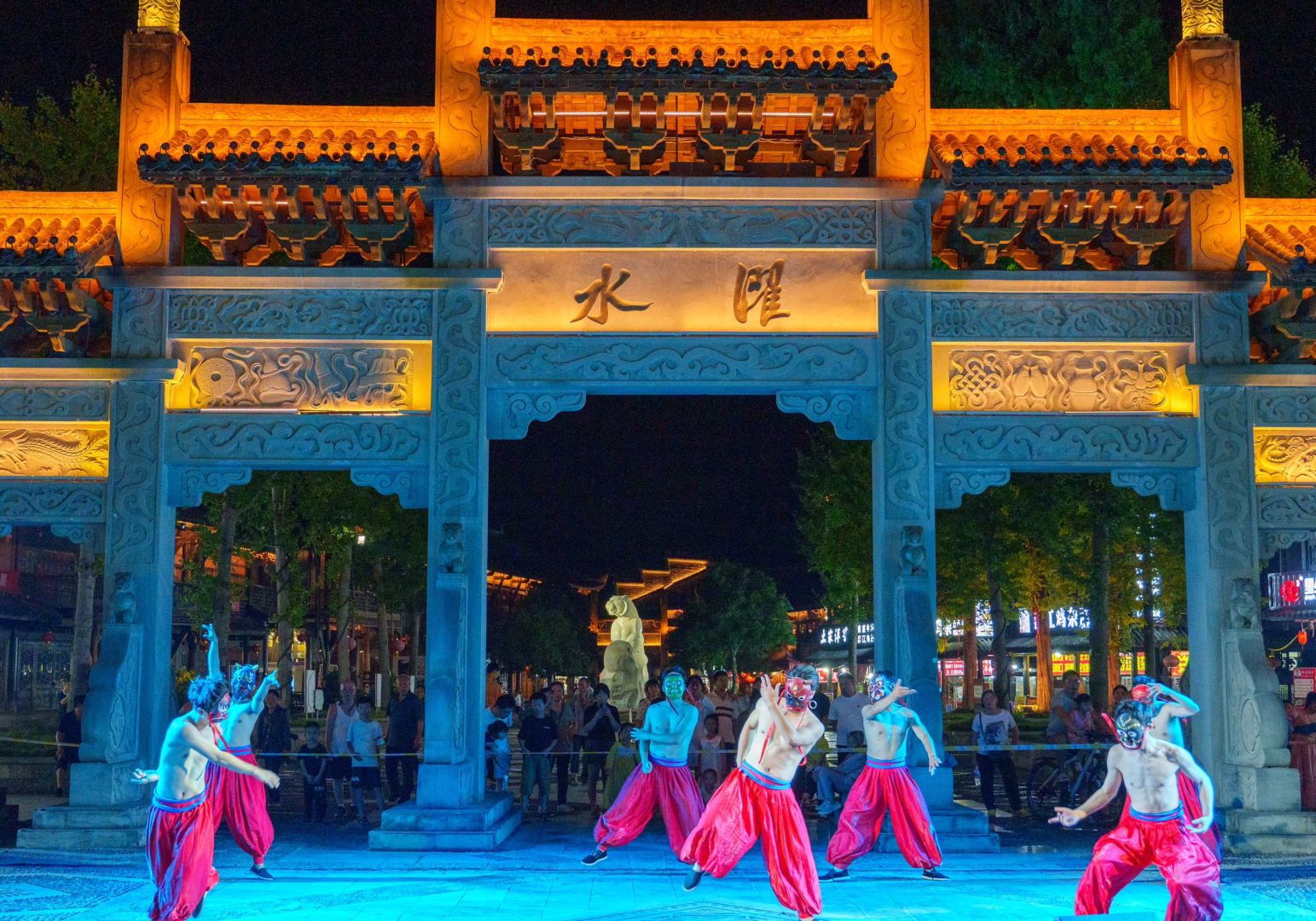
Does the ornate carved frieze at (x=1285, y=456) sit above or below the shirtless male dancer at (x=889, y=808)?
above

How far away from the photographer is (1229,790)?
497 inches

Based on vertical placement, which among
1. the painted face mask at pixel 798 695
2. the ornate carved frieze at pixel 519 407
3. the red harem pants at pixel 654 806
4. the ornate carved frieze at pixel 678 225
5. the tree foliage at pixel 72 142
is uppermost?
the tree foliage at pixel 72 142

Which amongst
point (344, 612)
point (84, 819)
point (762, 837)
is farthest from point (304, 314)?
point (344, 612)

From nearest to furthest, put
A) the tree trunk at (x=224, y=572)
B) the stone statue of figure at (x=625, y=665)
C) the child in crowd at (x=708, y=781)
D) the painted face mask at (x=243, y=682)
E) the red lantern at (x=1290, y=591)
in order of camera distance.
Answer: the painted face mask at (x=243, y=682) < the child in crowd at (x=708, y=781) < the tree trunk at (x=224, y=572) < the stone statue of figure at (x=625, y=665) < the red lantern at (x=1290, y=591)

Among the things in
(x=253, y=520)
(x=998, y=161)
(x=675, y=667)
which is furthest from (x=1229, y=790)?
(x=253, y=520)

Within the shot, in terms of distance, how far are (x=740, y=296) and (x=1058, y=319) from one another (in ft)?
10.3

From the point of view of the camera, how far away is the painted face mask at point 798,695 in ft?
30.5

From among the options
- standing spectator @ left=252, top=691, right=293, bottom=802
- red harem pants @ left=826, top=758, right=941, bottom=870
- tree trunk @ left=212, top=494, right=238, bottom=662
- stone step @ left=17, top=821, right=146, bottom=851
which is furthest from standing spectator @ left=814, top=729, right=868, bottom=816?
tree trunk @ left=212, top=494, right=238, bottom=662

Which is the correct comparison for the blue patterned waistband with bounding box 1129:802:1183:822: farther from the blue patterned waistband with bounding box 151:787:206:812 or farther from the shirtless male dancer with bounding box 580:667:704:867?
the blue patterned waistband with bounding box 151:787:206:812

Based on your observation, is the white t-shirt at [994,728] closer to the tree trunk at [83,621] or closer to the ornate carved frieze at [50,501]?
the ornate carved frieze at [50,501]

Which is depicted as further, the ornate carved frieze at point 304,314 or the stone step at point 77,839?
the ornate carved frieze at point 304,314

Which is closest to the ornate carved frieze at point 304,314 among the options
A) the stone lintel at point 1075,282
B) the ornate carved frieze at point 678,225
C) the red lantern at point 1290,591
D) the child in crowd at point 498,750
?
the ornate carved frieze at point 678,225

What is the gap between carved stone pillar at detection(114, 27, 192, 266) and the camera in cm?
1330

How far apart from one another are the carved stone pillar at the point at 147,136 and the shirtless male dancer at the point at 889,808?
825 cm
